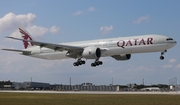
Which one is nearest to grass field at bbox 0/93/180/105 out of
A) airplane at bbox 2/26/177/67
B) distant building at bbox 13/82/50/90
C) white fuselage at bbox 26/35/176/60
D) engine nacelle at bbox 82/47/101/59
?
white fuselage at bbox 26/35/176/60

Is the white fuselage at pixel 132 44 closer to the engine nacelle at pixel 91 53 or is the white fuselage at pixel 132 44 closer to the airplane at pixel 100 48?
the airplane at pixel 100 48

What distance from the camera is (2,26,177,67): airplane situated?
56344 mm

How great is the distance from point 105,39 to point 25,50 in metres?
20.5

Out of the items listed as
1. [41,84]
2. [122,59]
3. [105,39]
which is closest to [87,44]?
[105,39]

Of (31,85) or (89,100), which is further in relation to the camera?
(31,85)

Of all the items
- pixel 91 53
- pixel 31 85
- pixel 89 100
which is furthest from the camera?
pixel 31 85

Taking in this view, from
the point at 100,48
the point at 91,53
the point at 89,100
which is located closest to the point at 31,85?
the point at 100,48

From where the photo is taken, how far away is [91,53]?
6100 centimetres

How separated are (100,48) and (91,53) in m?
2.11

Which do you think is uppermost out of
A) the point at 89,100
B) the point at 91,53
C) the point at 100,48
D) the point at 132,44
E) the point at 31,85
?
the point at 132,44

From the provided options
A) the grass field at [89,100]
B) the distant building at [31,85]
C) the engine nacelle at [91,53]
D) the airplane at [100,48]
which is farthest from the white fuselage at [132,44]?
the distant building at [31,85]

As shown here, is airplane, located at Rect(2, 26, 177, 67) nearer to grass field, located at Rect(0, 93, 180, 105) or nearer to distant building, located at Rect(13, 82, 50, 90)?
grass field, located at Rect(0, 93, 180, 105)

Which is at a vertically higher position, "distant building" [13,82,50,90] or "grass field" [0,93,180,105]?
"distant building" [13,82,50,90]

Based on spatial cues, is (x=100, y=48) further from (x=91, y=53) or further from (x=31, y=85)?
(x=31, y=85)
